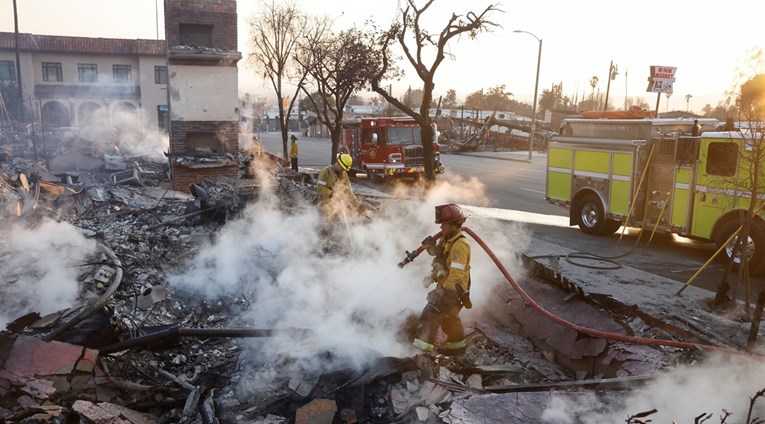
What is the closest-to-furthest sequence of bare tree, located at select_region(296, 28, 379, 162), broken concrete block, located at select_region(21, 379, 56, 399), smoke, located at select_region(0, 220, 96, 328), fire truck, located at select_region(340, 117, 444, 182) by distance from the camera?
broken concrete block, located at select_region(21, 379, 56, 399) < smoke, located at select_region(0, 220, 96, 328) < fire truck, located at select_region(340, 117, 444, 182) < bare tree, located at select_region(296, 28, 379, 162)

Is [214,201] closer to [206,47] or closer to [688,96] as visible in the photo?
[206,47]

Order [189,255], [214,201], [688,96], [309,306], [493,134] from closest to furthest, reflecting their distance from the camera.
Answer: [309,306] < [189,255] < [214,201] < [493,134] < [688,96]

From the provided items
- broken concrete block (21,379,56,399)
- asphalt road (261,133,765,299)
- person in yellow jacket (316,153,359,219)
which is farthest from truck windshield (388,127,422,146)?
broken concrete block (21,379,56,399)

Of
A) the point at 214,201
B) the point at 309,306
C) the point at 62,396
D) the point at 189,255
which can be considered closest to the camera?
the point at 62,396

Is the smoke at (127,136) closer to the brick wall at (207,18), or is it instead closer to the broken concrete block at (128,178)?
the broken concrete block at (128,178)

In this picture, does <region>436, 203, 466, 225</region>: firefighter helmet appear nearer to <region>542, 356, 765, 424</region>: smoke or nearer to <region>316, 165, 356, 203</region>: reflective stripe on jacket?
<region>542, 356, 765, 424</region>: smoke

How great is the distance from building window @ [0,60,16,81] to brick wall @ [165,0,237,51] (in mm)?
41952

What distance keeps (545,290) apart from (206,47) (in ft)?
42.8

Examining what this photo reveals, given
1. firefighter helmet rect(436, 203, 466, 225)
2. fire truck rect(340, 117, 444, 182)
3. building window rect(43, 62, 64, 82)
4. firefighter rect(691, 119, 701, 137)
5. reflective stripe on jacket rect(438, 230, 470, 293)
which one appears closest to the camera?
reflective stripe on jacket rect(438, 230, 470, 293)

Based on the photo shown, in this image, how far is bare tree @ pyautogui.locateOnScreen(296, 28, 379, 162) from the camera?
26.1 meters

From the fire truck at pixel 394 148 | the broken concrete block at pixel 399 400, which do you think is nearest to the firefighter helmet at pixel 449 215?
the broken concrete block at pixel 399 400

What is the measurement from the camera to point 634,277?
8812mm

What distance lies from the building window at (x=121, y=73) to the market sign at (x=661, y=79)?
146ft

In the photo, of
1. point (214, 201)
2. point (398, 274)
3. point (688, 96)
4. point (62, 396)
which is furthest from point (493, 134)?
point (688, 96)
